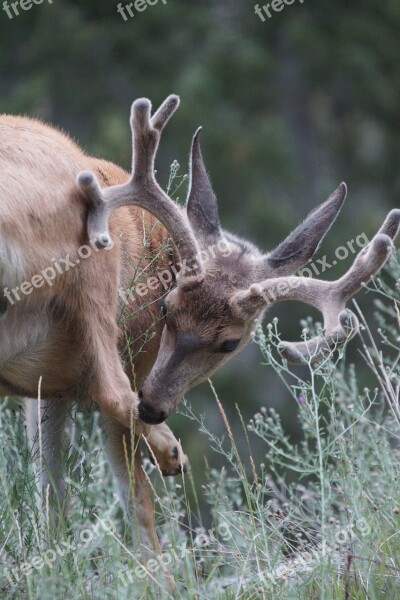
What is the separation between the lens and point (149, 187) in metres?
6.18

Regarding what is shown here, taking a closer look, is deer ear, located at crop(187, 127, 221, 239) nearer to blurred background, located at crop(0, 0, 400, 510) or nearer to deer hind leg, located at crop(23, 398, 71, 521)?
deer hind leg, located at crop(23, 398, 71, 521)

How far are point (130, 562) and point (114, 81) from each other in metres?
15.0

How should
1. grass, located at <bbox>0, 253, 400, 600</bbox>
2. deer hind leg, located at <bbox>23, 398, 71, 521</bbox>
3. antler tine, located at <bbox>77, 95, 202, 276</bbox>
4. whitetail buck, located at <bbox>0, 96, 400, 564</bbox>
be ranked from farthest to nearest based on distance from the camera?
deer hind leg, located at <bbox>23, 398, 71, 521</bbox> → antler tine, located at <bbox>77, 95, 202, 276</bbox> → whitetail buck, located at <bbox>0, 96, 400, 564</bbox> → grass, located at <bbox>0, 253, 400, 600</bbox>

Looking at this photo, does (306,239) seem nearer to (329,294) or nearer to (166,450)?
(329,294)

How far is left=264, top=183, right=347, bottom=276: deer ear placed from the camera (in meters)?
6.83

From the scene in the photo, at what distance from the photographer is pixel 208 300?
674cm

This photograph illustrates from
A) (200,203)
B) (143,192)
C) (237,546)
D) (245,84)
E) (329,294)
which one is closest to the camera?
(237,546)

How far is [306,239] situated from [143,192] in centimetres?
117

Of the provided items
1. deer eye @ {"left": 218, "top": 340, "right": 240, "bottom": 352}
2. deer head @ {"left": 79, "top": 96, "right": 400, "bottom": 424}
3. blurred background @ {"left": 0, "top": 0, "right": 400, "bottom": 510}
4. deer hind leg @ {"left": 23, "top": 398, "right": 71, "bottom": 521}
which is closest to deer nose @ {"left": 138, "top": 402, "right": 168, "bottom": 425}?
deer head @ {"left": 79, "top": 96, "right": 400, "bottom": 424}

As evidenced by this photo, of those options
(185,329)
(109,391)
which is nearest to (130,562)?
(109,391)

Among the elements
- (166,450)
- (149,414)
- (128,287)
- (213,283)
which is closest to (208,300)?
(213,283)

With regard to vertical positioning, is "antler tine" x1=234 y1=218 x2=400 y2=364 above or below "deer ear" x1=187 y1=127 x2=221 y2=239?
below

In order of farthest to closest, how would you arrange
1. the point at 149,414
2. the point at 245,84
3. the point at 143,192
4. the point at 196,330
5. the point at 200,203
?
the point at 245,84 < the point at 200,203 < the point at 196,330 < the point at 149,414 < the point at 143,192

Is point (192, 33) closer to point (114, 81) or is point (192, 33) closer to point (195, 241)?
point (114, 81)
